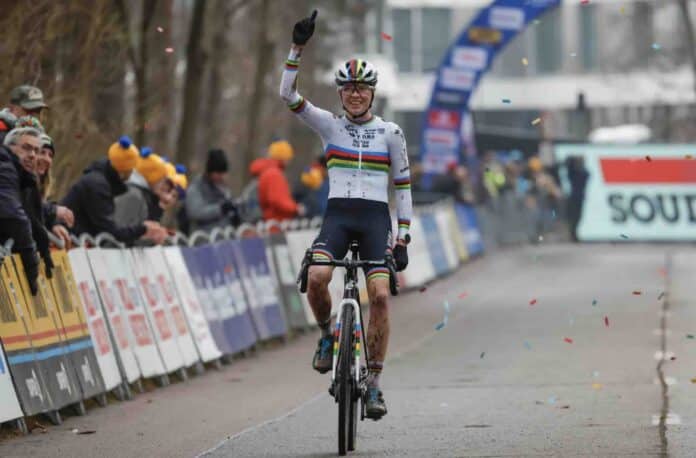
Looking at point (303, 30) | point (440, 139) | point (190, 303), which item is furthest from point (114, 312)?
point (440, 139)

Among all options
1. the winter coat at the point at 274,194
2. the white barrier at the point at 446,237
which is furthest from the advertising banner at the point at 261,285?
the white barrier at the point at 446,237

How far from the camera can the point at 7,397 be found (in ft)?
38.3

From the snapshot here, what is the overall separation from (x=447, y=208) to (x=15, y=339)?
77.1ft

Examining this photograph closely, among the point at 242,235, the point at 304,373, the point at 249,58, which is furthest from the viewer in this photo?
the point at 249,58

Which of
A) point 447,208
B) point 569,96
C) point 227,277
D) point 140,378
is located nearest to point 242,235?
point 227,277

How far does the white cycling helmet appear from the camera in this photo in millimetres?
10898

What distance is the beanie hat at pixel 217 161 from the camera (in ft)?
62.3

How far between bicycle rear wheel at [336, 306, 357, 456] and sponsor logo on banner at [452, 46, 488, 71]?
1176 inches

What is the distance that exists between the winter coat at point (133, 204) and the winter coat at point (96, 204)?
3.11 ft

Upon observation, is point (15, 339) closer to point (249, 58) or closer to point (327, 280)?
point (327, 280)

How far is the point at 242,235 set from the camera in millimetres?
19359

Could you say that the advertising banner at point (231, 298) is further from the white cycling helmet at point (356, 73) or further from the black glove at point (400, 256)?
the white cycling helmet at point (356, 73)

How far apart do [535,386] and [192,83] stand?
43.7 feet

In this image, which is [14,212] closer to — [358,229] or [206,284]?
[358,229]
